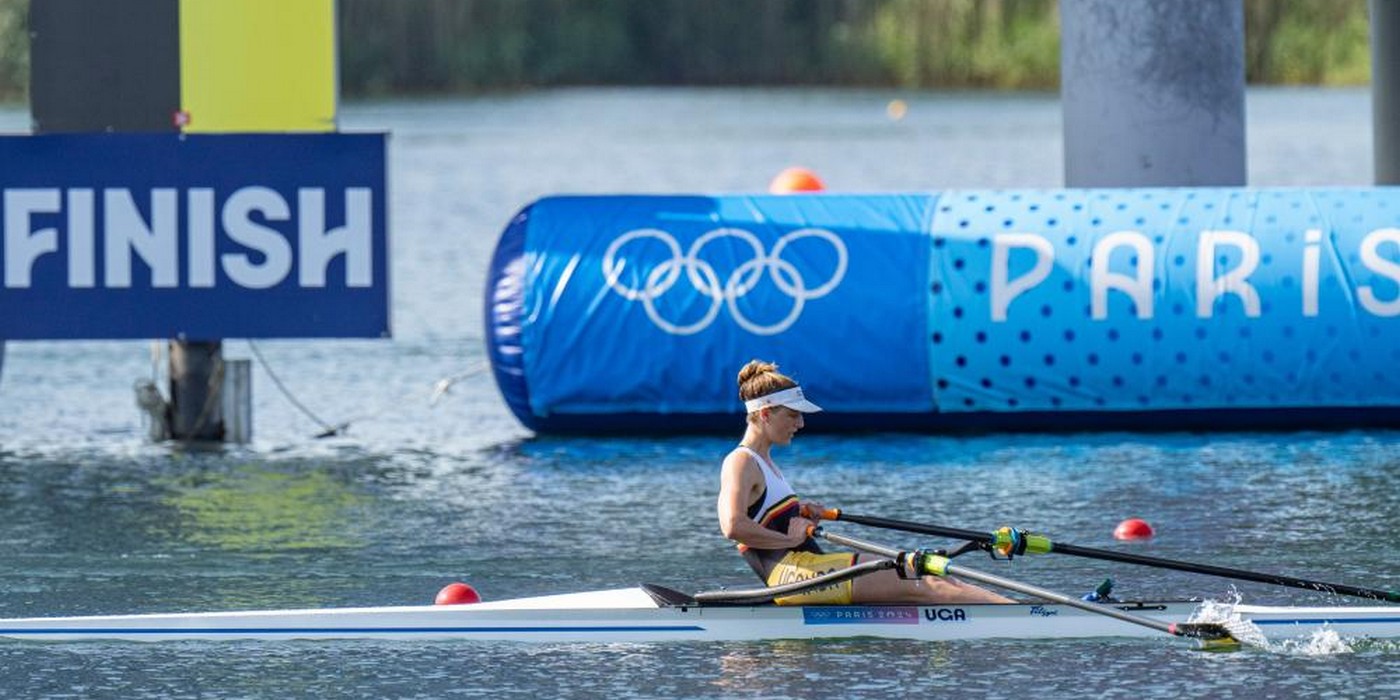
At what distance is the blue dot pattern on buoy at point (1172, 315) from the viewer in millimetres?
16281

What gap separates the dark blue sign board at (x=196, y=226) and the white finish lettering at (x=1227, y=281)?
5174 mm

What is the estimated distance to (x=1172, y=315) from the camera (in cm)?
1641

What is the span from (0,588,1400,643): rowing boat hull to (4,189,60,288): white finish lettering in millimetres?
5699

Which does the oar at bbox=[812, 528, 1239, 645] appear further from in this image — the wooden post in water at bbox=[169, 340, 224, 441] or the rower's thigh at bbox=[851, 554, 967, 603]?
the wooden post in water at bbox=[169, 340, 224, 441]

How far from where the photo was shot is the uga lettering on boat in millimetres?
10438

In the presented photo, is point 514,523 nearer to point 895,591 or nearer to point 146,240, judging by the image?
point 895,591

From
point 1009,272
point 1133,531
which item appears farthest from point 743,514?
point 1009,272

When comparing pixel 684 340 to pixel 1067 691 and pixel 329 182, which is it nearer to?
pixel 329 182

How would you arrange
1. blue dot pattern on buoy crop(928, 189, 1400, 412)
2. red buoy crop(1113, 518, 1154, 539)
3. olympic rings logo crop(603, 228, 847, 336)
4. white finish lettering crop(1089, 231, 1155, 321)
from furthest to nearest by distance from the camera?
olympic rings logo crop(603, 228, 847, 336), white finish lettering crop(1089, 231, 1155, 321), blue dot pattern on buoy crop(928, 189, 1400, 412), red buoy crop(1113, 518, 1154, 539)

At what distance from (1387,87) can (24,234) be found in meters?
11.2

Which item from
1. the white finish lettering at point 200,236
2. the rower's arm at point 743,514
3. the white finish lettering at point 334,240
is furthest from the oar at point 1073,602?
the white finish lettering at point 200,236

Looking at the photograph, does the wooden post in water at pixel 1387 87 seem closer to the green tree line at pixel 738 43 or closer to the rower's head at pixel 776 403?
the rower's head at pixel 776 403

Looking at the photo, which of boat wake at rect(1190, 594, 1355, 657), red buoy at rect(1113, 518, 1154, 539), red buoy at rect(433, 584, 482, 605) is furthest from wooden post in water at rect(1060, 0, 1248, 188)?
red buoy at rect(433, 584, 482, 605)

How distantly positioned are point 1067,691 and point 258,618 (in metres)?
3.37
